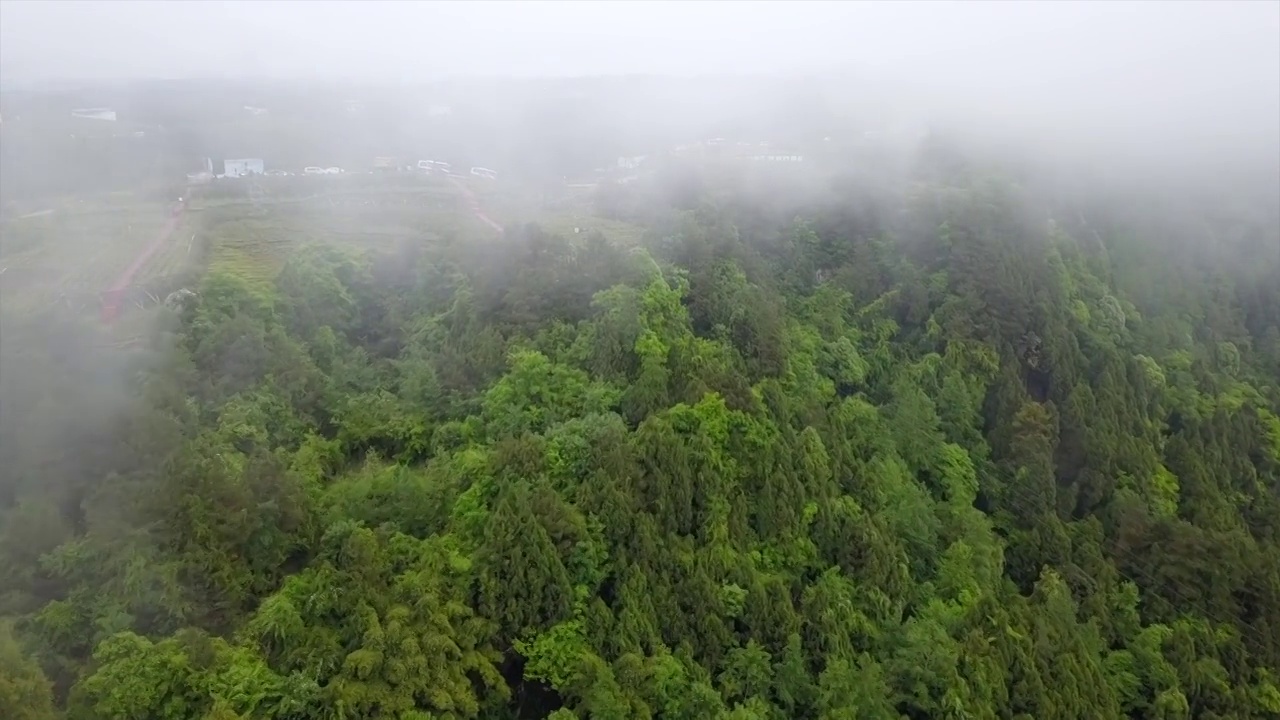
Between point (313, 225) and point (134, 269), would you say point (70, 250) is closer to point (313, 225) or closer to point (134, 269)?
point (134, 269)

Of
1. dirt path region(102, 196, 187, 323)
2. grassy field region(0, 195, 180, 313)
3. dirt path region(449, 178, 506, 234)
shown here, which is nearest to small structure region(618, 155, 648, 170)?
dirt path region(449, 178, 506, 234)

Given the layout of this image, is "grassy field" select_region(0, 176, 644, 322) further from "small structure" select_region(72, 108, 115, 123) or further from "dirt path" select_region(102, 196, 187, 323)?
"small structure" select_region(72, 108, 115, 123)

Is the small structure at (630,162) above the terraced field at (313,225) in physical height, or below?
above

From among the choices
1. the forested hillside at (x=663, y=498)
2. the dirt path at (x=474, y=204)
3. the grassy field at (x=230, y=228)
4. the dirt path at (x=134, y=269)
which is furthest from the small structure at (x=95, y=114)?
the dirt path at (x=474, y=204)

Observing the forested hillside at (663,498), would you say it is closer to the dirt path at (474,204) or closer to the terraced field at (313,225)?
the terraced field at (313,225)

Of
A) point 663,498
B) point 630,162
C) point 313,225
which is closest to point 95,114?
point 313,225

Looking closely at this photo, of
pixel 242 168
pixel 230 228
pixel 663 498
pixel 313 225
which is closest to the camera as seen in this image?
pixel 663 498

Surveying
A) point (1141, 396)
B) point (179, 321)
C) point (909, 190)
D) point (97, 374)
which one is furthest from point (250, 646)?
point (909, 190)
